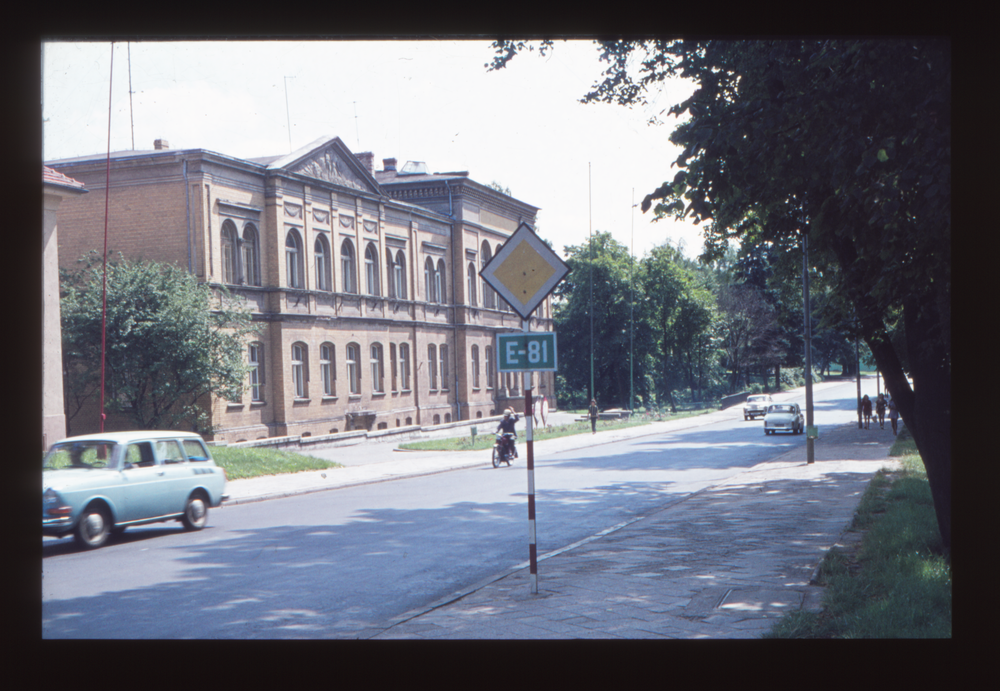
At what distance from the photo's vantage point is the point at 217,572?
9.70 metres

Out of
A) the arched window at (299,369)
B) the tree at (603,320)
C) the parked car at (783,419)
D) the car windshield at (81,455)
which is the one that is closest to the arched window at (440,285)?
the tree at (603,320)

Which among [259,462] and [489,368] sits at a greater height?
[489,368]

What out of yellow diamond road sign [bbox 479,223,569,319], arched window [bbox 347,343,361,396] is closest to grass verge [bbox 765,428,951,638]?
yellow diamond road sign [bbox 479,223,569,319]

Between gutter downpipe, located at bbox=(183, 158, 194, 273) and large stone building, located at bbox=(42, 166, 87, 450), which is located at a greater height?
gutter downpipe, located at bbox=(183, 158, 194, 273)

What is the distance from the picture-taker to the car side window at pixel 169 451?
12.8 m

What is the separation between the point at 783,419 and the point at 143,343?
25.0 meters

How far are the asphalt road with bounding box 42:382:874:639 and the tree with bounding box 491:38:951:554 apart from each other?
14.0ft

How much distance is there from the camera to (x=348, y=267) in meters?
36.8

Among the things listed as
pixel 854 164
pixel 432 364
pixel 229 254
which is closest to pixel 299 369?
pixel 229 254

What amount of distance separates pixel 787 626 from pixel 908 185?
322 cm

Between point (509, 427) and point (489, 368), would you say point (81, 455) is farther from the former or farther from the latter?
point (489, 368)

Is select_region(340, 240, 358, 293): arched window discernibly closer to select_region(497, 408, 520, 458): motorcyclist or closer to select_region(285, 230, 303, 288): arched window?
select_region(285, 230, 303, 288): arched window

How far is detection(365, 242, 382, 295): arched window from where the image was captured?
1503 inches

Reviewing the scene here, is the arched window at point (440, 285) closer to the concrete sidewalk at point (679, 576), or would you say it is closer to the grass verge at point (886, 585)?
the concrete sidewalk at point (679, 576)
